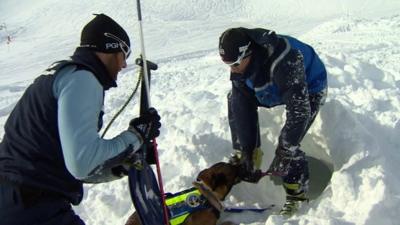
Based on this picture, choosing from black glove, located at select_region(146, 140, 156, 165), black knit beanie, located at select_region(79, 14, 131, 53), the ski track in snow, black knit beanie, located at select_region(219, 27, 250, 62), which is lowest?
the ski track in snow

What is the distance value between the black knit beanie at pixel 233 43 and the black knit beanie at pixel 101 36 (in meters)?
1.14

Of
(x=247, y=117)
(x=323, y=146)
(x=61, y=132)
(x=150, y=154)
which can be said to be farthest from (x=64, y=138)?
(x=323, y=146)

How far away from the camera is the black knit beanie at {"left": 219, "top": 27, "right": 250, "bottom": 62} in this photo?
374 cm

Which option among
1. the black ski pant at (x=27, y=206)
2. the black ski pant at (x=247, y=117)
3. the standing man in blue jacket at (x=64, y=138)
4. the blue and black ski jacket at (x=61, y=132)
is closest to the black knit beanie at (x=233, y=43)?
the black ski pant at (x=247, y=117)

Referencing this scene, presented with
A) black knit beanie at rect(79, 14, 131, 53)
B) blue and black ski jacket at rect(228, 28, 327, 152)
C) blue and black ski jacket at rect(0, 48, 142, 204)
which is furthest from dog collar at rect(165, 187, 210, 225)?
black knit beanie at rect(79, 14, 131, 53)

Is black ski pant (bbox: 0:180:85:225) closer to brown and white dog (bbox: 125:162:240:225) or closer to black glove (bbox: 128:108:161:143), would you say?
black glove (bbox: 128:108:161:143)

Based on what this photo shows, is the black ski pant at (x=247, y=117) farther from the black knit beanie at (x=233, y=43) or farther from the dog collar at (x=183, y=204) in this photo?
the dog collar at (x=183, y=204)

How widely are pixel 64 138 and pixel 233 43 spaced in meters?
1.69

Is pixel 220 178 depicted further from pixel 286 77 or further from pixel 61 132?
pixel 61 132

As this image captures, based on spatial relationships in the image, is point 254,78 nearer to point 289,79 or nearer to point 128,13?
point 289,79

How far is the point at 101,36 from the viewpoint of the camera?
106 inches

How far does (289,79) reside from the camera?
149 inches

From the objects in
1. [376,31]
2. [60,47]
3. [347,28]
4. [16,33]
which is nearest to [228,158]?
[376,31]

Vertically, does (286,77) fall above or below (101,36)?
below
